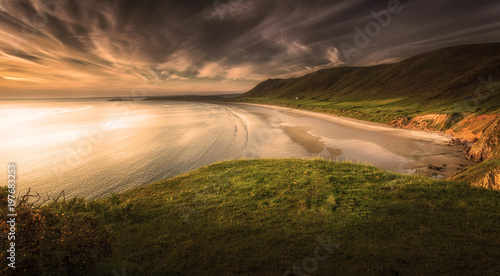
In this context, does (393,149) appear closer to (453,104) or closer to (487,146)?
(487,146)

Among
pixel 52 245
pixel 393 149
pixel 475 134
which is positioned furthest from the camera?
pixel 475 134

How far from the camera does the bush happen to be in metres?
4.32

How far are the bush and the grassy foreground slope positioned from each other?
60 centimetres

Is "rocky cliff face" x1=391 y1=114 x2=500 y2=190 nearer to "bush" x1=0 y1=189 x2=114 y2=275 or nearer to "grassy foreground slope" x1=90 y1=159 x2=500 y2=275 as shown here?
"grassy foreground slope" x1=90 y1=159 x2=500 y2=275

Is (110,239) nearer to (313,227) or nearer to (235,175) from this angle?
(313,227)

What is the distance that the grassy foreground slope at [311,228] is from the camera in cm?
A: 585

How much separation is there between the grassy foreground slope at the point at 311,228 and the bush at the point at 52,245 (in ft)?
1.98

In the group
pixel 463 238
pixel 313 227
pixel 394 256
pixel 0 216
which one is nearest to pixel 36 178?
pixel 0 216

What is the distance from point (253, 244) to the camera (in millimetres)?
6957

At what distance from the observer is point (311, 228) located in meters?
7.83

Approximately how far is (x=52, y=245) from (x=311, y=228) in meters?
7.96

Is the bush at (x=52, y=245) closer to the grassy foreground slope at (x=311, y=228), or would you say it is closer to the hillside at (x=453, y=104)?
the grassy foreground slope at (x=311, y=228)

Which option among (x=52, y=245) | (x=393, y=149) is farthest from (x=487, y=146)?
(x=52, y=245)

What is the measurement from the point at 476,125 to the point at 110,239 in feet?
143
